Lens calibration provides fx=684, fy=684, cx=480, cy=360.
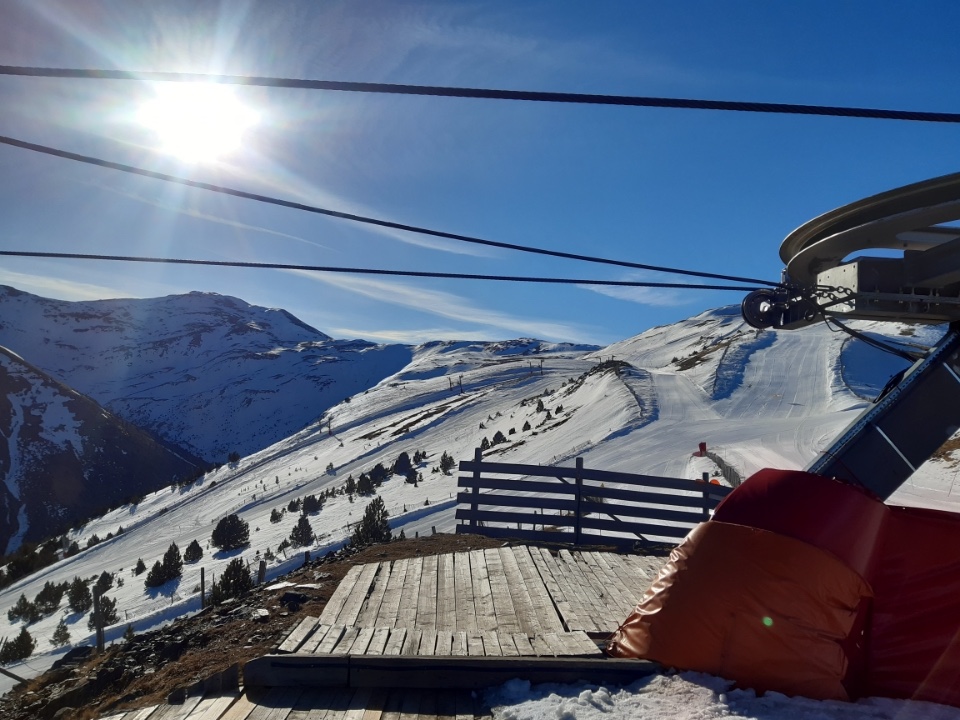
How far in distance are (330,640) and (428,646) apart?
780mm

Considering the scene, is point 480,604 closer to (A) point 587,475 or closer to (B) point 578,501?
(B) point 578,501

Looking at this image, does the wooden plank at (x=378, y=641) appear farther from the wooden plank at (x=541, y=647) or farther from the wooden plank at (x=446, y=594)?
the wooden plank at (x=541, y=647)

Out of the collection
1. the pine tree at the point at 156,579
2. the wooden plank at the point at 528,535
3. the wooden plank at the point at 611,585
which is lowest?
the pine tree at the point at 156,579

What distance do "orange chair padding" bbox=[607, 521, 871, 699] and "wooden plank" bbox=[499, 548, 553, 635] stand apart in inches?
53.9

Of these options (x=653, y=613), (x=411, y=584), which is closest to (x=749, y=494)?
(x=653, y=613)

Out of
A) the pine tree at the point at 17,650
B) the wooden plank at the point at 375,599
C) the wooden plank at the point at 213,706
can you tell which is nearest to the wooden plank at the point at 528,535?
the wooden plank at the point at 375,599

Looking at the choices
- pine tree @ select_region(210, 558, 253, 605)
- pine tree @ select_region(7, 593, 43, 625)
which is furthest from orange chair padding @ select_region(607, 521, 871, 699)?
pine tree @ select_region(7, 593, 43, 625)

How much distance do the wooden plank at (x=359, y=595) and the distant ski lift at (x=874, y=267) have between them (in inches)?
178

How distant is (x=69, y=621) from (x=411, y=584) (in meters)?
13.2

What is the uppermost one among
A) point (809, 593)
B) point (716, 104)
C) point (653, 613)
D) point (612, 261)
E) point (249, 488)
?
point (716, 104)

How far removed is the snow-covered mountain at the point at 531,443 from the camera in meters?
19.5

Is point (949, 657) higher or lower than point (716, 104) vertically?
lower

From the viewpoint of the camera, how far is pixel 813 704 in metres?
4.37

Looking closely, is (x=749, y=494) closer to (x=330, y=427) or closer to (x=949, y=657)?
(x=949, y=657)
